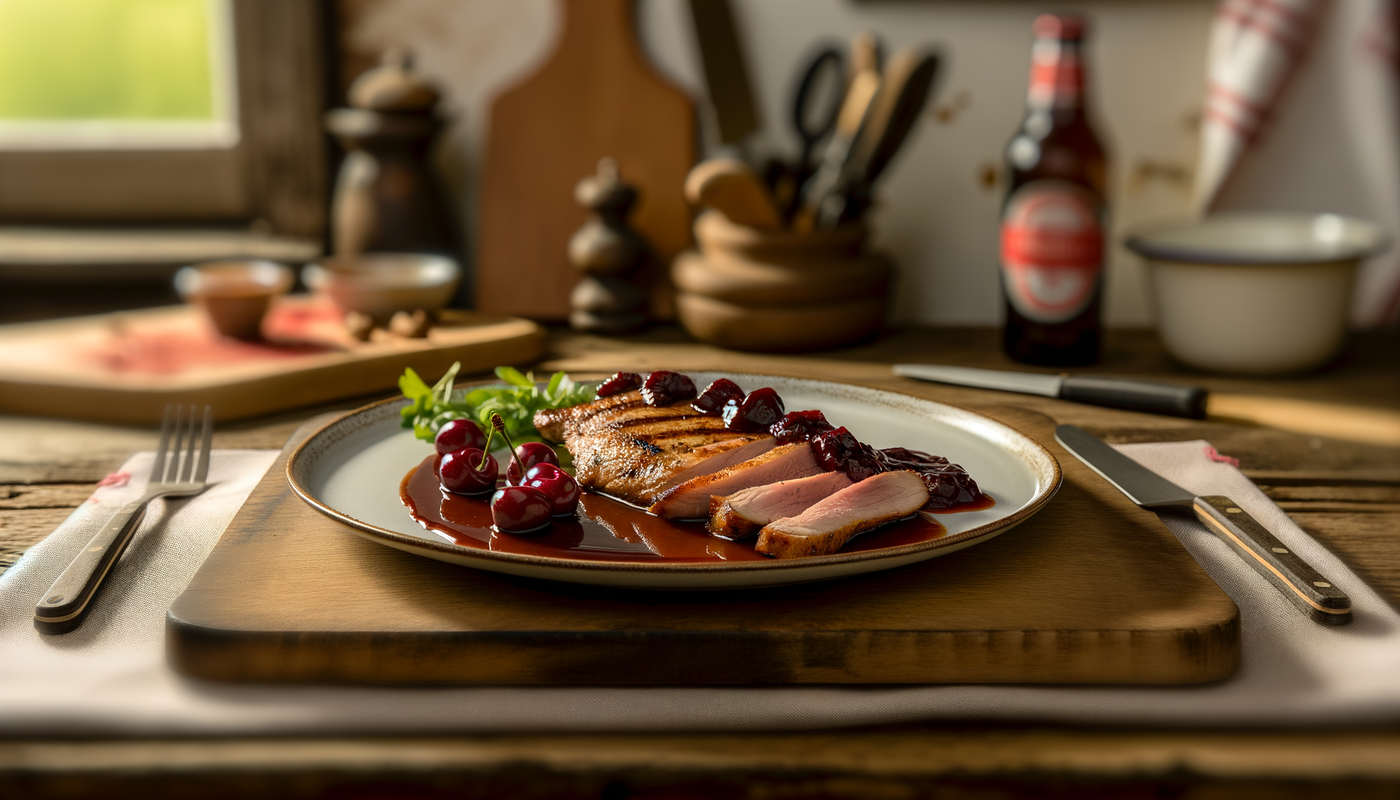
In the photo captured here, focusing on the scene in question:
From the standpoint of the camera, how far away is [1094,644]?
71 centimetres

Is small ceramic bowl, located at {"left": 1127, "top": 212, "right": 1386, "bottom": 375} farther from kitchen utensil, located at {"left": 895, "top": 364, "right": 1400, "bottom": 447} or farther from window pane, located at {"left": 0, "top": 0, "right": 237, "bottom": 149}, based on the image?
window pane, located at {"left": 0, "top": 0, "right": 237, "bottom": 149}

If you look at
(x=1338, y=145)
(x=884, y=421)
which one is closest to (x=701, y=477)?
(x=884, y=421)

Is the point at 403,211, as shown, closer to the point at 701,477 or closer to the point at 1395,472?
the point at 701,477

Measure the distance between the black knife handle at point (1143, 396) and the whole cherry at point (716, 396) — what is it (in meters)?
0.54

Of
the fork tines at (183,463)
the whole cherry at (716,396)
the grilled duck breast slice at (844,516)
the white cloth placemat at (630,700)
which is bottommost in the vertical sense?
the white cloth placemat at (630,700)

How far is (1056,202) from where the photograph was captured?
156 centimetres

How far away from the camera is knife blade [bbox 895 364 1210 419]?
139cm

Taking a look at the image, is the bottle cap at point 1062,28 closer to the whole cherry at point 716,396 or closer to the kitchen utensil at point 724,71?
the kitchen utensil at point 724,71

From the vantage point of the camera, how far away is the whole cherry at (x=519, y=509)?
84 cm

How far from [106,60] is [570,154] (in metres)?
0.90

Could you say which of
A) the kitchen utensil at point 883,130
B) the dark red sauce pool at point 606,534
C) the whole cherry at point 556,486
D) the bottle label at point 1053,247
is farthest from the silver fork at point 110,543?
the bottle label at point 1053,247

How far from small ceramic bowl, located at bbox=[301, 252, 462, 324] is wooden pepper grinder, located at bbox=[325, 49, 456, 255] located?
0.12 metres

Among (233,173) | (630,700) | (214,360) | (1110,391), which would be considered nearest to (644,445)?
(630,700)

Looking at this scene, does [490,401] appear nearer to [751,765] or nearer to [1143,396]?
[751,765]
